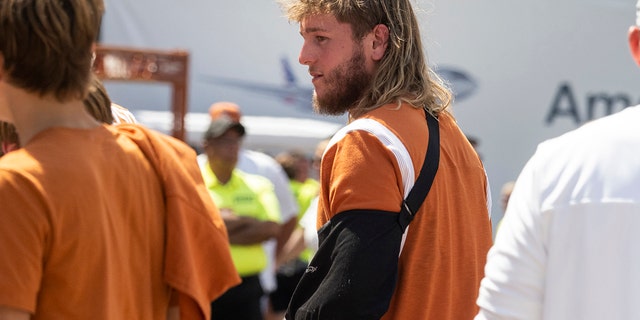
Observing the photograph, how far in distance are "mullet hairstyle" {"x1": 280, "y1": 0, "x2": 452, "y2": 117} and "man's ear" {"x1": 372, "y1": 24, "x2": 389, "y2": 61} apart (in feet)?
0.04

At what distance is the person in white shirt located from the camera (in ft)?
5.77

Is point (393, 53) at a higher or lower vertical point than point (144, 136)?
higher

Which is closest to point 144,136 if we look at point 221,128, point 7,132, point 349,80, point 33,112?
point 33,112

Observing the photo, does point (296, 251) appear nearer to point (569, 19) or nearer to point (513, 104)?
point (513, 104)

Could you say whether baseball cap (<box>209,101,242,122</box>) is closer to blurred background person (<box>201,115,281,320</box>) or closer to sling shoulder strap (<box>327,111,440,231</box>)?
blurred background person (<box>201,115,281,320</box>)

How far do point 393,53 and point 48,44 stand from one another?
117cm

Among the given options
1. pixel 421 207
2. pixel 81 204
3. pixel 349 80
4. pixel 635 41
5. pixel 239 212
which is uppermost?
pixel 635 41

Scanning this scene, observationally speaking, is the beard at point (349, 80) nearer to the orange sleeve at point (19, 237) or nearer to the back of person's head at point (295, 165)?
the orange sleeve at point (19, 237)

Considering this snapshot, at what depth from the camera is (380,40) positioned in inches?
117

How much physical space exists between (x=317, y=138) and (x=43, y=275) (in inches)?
428

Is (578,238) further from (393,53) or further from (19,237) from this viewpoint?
(393,53)

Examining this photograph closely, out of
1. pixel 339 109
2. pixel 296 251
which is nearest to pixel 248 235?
pixel 296 251

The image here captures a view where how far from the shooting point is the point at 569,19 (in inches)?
645

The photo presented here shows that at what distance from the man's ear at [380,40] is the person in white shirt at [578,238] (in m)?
1.20
